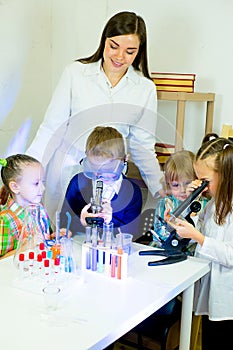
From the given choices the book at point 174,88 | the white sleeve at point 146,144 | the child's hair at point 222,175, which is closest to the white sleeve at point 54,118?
the white sleeve at point 146,144

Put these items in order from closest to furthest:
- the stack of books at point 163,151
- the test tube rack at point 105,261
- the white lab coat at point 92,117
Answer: the test tube rack at point 105,261 < the white lab coat at point 92,117 < the stack of books at point 163,151

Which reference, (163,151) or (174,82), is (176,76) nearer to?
(174,82)

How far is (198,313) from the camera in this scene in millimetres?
1462

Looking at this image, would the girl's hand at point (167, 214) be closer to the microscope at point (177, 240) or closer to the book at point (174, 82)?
the microscope at point (177, 240)

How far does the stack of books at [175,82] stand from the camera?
77.5 inches

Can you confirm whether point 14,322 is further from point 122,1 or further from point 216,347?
point 122,1

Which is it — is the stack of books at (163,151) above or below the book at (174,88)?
below

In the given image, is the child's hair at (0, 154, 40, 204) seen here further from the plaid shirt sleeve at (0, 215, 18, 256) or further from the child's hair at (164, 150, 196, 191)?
the child's hair at (164, 150, 196, 191)

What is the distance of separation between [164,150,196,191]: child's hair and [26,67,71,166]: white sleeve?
1.68 feet

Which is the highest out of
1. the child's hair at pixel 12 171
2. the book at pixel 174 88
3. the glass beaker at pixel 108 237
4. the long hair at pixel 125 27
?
the long hair at pixel 125 27

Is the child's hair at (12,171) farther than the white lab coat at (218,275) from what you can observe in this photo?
Yes

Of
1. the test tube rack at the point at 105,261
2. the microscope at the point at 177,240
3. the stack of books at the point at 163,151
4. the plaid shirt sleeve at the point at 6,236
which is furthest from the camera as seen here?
the stack of books at the point at 163,151

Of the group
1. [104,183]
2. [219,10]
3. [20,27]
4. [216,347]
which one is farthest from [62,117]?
[216,347]

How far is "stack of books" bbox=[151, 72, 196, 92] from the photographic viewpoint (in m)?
1.97
